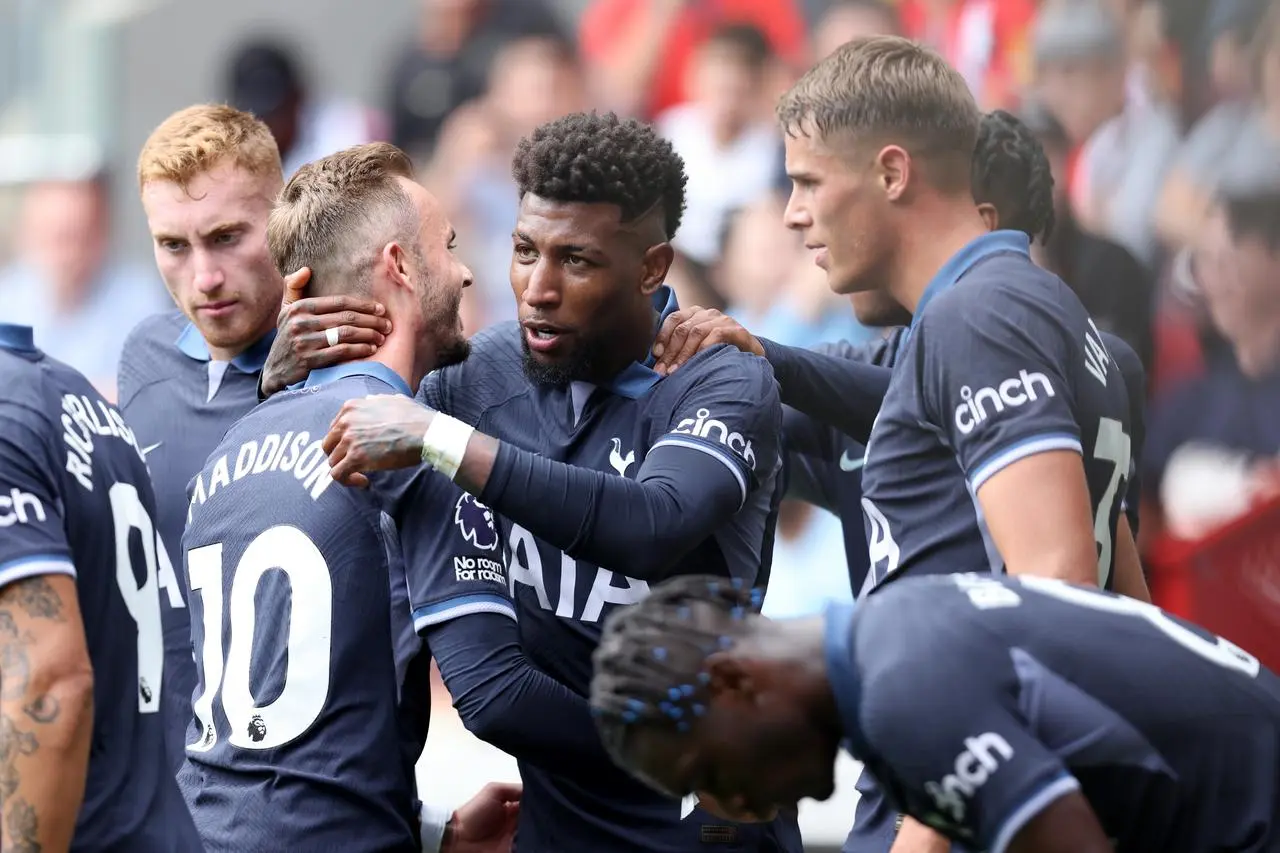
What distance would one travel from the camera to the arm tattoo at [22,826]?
9.12ft

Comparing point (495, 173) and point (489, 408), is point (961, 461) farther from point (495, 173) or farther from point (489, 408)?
point (495, 173)

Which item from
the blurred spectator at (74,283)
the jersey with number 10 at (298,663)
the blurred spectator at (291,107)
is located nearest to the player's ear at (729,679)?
the jersey with number 10 at (298,663)

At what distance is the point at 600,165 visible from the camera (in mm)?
3678

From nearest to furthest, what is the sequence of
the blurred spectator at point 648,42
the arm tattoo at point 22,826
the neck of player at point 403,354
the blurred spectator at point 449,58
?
the arm tattoo at point 22,826 < the neck of player at point 403,354 < the blurred spectator at point 648,42 < the blurred spectator at point 449,58

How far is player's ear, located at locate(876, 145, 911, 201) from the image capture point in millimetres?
3525

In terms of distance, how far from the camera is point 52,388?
3100 millimetres

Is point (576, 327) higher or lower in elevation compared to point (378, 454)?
higher

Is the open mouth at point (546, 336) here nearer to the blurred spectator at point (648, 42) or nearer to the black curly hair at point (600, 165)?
the black curly hair at point (600, 165)

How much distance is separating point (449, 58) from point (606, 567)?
593 cm

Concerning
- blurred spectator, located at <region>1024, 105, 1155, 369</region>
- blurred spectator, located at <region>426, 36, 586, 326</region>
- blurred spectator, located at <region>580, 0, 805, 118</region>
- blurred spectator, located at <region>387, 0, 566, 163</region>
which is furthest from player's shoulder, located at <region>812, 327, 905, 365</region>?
blurred spectator, located at <region>387, 0, 566, 163</region>

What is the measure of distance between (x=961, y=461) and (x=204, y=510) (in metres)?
1.51

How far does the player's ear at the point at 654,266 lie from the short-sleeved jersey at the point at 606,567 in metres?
0.19

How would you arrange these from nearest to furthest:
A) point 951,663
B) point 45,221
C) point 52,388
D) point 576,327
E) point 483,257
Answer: point 951,663 < point 52,388 < point 576,327 < point 483,257 < point 45,221

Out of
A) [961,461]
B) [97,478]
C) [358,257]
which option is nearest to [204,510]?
[97,478]
